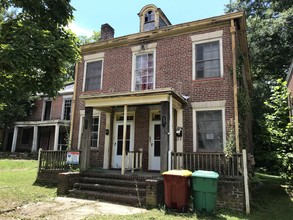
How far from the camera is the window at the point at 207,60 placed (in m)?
9.59

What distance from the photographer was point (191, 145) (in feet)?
30.6

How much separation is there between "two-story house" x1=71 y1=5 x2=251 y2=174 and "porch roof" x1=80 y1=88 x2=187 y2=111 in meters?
0.04

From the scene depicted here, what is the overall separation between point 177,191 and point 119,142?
16.5ft

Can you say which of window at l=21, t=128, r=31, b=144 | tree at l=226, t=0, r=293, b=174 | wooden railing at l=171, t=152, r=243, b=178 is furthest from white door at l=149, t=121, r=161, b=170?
window at l=21, t=128, r=31, b=144

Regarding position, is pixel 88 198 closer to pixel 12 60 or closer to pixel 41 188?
pixel 41 188

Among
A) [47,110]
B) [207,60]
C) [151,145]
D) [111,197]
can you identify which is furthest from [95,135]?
[47,110]

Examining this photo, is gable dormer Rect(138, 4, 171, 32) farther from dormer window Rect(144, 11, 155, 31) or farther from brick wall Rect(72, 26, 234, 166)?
brick wall Rect(72, 26, 234, 166)

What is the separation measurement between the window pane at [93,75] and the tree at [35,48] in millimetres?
4709

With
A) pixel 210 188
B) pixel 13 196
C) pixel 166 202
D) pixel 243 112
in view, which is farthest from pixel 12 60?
pixel 243 112

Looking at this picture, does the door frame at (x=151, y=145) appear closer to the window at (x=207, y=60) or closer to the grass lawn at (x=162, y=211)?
the window at (x=207, y=60)

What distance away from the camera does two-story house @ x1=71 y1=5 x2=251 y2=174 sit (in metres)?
8.88

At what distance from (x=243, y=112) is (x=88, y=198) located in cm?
673

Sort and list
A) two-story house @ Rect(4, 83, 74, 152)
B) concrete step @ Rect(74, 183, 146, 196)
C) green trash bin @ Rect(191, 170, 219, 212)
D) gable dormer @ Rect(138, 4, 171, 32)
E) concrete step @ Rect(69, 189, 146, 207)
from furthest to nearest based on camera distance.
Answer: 1. two-story house @ Rect(4, 83, 74, 152)
2. gable dormer @ Rect(138, 4, 171, 32)
3. concrete step @ Rect(74, 183, 146, 196)
4. concrete step @ Rect(69, 189, 146, 207)
5. green trash bin @ Rect(191, 170, 219, 212)

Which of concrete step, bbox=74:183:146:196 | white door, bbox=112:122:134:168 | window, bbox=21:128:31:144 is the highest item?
window, bbox=21:128:31:144
